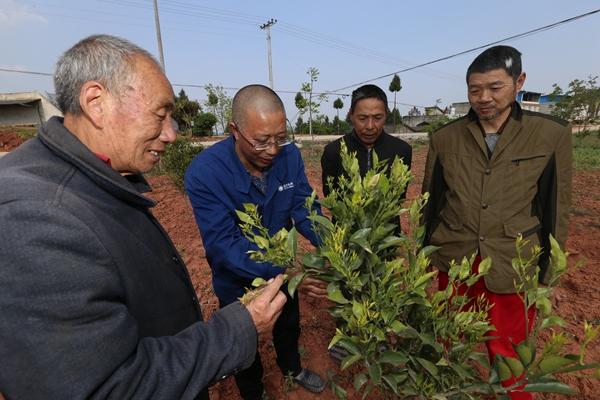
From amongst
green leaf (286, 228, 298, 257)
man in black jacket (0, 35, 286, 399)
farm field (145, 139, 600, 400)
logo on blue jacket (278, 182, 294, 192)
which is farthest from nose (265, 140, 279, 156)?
farm field (145, 139, 600, 400)

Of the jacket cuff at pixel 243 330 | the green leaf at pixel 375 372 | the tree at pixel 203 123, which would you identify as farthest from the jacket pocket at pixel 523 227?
the tree at pixel 203 123

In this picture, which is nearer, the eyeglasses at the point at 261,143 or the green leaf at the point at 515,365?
the green leaf at the point at 515,365

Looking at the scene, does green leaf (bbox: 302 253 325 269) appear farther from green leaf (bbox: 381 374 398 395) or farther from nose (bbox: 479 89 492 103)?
nose (bbox: 479 89 492 103)

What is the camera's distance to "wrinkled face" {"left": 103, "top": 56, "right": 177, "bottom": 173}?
1079mm

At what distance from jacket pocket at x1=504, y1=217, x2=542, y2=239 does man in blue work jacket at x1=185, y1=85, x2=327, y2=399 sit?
121cm

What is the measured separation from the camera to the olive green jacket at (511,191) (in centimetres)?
199

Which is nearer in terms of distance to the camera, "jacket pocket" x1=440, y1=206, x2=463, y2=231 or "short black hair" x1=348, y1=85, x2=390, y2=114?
"jacket pocket" x1=440, y1=206, x2=463, y2=231

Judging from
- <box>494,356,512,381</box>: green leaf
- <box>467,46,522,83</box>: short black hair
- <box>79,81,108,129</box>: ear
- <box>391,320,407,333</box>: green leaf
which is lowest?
<box>494,356,512,381</box>: green leaf

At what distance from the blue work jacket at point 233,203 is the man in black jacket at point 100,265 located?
1.49 ft

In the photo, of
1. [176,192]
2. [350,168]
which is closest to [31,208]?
[350,168]

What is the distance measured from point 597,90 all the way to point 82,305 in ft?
83.6

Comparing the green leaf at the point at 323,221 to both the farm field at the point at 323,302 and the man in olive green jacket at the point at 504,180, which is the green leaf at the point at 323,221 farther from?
the man in olive green jacket at the point at 504,180

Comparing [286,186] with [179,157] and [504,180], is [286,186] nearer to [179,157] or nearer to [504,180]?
[504,180]

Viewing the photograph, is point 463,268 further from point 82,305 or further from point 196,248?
point 196,248
